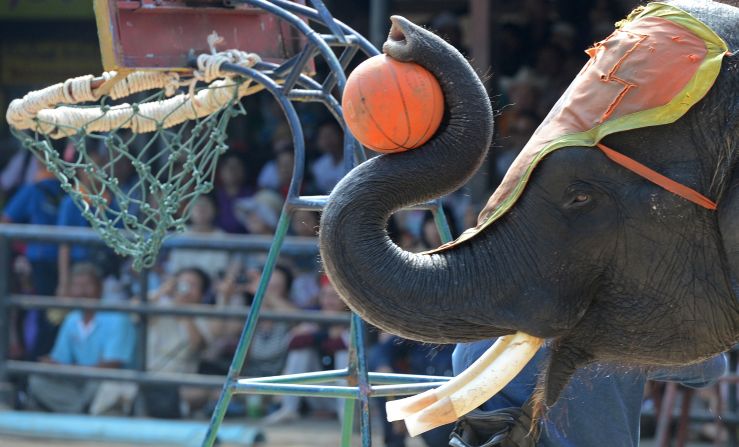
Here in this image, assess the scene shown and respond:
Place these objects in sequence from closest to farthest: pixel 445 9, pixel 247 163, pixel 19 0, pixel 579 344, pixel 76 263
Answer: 1. pixel 579 344
2. pixel 76 263
3. pixel 247 163
4. pixel 445 9
5. pixel 19 0

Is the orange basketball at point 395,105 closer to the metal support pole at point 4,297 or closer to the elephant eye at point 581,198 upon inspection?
the elephant eye at point 581,198

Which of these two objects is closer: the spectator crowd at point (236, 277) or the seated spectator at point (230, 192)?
the spectator crowd at point (236, 277)

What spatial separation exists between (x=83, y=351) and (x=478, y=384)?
6.30m

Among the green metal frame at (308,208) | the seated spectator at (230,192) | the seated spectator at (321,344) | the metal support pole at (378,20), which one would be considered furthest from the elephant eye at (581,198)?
the seated spectator at (230,192)

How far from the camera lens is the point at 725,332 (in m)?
2.49

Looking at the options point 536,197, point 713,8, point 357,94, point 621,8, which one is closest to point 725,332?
point 536,197

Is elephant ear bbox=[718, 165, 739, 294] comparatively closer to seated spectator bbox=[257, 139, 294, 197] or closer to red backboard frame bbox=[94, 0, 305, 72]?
red backboard frame bbox=[94, 0, 305, 72]

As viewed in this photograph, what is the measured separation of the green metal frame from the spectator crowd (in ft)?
10.0

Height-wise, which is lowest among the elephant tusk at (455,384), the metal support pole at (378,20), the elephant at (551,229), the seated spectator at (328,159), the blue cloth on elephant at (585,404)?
the seated spectator at (328,159)

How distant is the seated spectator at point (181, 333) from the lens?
26.9 feet

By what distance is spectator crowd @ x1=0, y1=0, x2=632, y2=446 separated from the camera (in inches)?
314

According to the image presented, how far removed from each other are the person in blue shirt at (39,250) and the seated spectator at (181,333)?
0.81 m

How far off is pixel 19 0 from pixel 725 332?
409 inches

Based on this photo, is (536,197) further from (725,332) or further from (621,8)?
(621,8)
